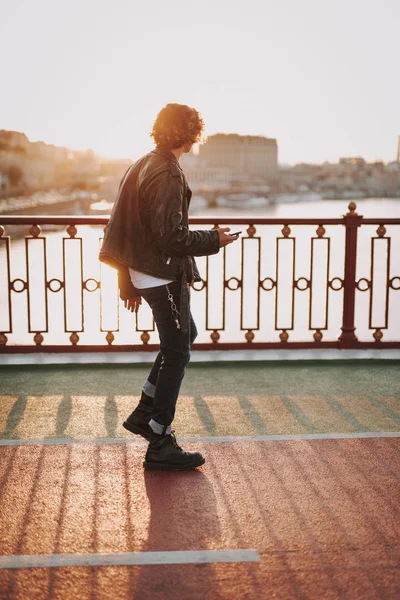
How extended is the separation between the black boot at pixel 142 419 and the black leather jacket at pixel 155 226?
712mm

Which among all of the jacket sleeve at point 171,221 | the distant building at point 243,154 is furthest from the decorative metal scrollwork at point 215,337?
the distant building at point 243,154

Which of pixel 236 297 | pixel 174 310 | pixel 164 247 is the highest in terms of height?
pixel 164 247

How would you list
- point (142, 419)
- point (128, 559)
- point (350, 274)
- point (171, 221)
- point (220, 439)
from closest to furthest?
point (128, 559), point (171, 221), point (142, 419), point (220, 439), point (350, 274)

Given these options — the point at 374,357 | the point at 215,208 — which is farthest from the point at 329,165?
the point at 374,357

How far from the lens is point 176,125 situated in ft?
10.7

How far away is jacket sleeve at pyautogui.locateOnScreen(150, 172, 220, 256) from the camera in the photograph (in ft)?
10.4

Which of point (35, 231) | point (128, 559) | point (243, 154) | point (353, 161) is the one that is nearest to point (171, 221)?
point (128, 559)

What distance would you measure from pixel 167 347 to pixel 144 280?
322 millimetres

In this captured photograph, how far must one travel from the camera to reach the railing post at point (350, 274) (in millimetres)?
6059

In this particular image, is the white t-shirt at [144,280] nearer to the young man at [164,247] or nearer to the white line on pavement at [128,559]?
the young man at [164,247]

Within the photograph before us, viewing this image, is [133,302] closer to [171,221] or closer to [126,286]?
[126,286]

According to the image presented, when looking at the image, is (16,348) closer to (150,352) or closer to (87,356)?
(87,356)

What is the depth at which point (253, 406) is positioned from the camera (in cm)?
455

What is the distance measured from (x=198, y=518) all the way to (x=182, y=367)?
73cm
